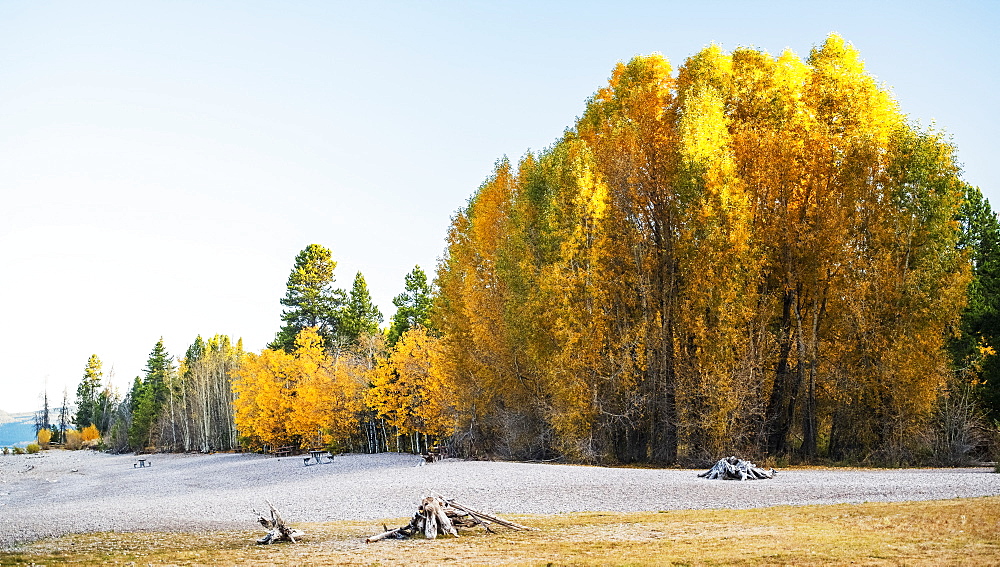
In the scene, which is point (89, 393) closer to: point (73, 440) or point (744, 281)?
point (73, 440)

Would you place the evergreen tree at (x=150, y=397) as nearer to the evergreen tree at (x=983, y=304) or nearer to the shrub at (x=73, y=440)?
Result: the shrub at (x=73, y=440)

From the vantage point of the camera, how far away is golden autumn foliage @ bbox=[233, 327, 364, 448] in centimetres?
4381

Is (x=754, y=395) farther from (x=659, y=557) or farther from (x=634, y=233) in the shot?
(x=659, y=557)

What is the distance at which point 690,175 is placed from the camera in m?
24.7

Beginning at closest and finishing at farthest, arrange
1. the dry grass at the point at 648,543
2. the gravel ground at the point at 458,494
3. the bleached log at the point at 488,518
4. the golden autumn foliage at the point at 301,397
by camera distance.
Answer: the dry grass at the point at 648,543 → the bleached log at the point at 488,518 → the gravel ground at the point at 458,494 → the golden autumn foliage at the point at 301,397

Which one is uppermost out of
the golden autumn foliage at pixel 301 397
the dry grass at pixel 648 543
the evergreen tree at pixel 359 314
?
the evergreen tree at pixel 359 314

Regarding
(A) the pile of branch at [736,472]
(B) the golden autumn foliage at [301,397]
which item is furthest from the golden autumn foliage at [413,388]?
(A) the pile of branch at [736,472]

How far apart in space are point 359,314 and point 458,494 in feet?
159

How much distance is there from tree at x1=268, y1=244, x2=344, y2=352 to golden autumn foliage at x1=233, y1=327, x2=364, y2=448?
12032 millimetres

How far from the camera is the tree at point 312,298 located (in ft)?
204

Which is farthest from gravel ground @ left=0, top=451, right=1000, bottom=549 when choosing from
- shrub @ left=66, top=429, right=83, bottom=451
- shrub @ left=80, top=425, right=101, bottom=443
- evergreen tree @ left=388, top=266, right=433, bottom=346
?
shrub @ left=80, top=425, right=101, bottom=443

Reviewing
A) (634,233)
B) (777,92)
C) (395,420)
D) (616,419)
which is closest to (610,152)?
(634,233)

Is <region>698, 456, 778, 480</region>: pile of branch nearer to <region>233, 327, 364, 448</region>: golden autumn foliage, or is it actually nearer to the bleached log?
the bleached log

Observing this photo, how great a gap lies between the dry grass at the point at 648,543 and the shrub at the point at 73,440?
91.7 meters
